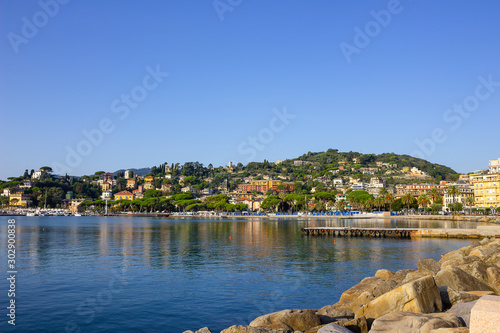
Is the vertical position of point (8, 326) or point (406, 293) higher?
point (406, 293)

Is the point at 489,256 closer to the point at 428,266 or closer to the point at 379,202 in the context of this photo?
the point at 428,266

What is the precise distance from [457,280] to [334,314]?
4.09 m

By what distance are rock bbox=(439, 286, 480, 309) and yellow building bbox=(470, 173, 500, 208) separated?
117m

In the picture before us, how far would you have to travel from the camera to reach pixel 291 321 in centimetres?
1216

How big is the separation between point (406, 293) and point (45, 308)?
15.7m

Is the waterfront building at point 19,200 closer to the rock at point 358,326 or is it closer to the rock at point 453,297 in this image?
the rock at point 358,326

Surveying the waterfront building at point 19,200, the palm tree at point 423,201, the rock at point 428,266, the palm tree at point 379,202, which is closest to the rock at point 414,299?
the rock at point 428,266

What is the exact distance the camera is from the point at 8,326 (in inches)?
645

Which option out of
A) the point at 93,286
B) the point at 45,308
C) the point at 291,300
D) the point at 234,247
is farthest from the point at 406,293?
the point at 234,247

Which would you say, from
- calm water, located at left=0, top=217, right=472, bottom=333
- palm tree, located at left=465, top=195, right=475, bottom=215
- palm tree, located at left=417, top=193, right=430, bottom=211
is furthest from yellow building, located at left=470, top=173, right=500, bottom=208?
calm water, located at left=0, top=217, right=472, bottom=333

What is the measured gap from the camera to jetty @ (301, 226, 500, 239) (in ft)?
174

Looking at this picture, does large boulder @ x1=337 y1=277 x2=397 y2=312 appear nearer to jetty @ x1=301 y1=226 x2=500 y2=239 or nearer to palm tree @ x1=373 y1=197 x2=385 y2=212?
jetty @ x1=301 y1=226 x2=500 y2=239

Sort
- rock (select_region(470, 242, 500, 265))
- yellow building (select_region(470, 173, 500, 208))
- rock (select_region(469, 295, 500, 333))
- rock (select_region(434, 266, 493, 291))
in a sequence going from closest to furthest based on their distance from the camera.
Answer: rock (select_region(469, 295, 500, 333)) < rock (select_region(434, 266, 493, 291)) < rock (select_region(470, 242, 500, 265)) < yellow building (select_region(470, 173, 500, 208))

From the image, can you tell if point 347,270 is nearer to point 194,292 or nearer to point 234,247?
point 194,292
